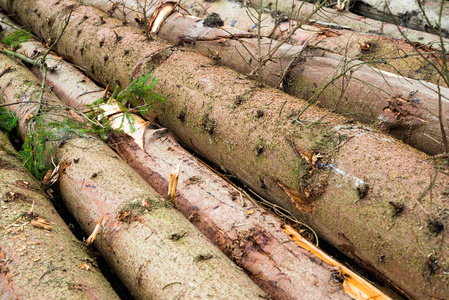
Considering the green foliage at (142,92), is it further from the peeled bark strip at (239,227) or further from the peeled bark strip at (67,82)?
the peeled bark strip at (67,82)

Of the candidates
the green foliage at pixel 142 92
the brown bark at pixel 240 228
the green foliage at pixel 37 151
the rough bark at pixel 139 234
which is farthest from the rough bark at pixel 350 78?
the green foliage at pixel 37 151

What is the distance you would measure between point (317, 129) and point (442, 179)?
2.38 ft

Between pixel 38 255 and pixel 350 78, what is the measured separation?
7.24ft

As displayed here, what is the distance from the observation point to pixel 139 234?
1921 mm

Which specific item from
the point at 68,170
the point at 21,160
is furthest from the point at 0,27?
the point at 68,170

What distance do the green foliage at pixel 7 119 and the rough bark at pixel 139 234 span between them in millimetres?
834

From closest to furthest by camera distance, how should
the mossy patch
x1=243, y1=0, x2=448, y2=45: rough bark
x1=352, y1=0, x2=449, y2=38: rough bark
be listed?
the mossy patch, x1=243, y1=0, x2=448, y2=45: rough bark, x1=352, y1=0, x2=449, y2=38: rough bark

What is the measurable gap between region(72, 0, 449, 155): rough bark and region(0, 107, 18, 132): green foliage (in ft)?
5.79

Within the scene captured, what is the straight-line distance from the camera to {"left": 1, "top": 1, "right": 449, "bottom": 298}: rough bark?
1673mm

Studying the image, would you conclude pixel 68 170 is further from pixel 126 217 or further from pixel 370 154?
pixel 370 154

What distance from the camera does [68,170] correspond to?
2.45 m

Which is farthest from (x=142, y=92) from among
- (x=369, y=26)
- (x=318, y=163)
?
(x=369, y=26)

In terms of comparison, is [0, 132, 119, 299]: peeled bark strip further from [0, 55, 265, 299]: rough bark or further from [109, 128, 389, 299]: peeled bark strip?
[109, 128, 389, 299]: peeled bark strip

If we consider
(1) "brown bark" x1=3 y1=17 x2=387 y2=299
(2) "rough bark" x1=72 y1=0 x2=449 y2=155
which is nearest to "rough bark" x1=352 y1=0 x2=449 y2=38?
(2) "rough bark" x1=72 y1=0 x2=449 y2=155
